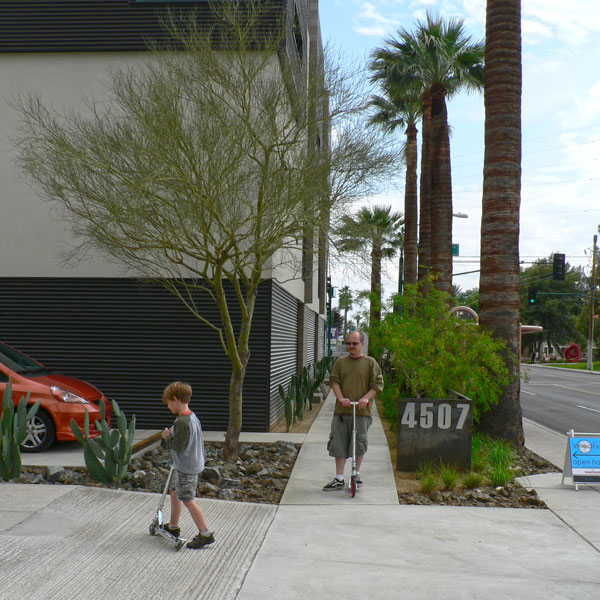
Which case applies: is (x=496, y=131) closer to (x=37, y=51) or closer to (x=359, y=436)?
(x=359, y=436)

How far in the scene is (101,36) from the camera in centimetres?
1318

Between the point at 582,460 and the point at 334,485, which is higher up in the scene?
the point at 582,460

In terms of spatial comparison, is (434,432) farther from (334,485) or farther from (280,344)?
(280,344)

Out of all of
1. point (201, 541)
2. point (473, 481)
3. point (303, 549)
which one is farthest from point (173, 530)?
point (473, 481)

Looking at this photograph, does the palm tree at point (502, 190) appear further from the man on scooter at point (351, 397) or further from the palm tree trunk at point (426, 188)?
the palm tree trunk at point (426, 188)

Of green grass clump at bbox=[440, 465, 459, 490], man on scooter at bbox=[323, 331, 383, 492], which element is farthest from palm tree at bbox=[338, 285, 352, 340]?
green grass clump at bbox=[440, 465, 459, 490]

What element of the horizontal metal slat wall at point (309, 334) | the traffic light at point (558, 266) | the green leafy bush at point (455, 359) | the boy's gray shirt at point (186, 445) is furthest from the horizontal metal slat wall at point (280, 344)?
the traffic light at point (558, 266)

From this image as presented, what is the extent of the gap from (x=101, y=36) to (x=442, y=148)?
10.5 meters

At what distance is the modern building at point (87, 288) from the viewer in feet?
42.9

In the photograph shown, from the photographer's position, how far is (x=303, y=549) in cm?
593

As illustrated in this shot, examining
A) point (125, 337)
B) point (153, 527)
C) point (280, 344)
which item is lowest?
point (153, 527)

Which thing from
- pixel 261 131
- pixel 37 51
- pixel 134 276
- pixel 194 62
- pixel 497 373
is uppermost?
pixel 37 51

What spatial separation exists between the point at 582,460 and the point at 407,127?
23.9 metres

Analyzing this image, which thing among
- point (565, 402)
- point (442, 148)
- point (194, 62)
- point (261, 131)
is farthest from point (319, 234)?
point (565, 402)
